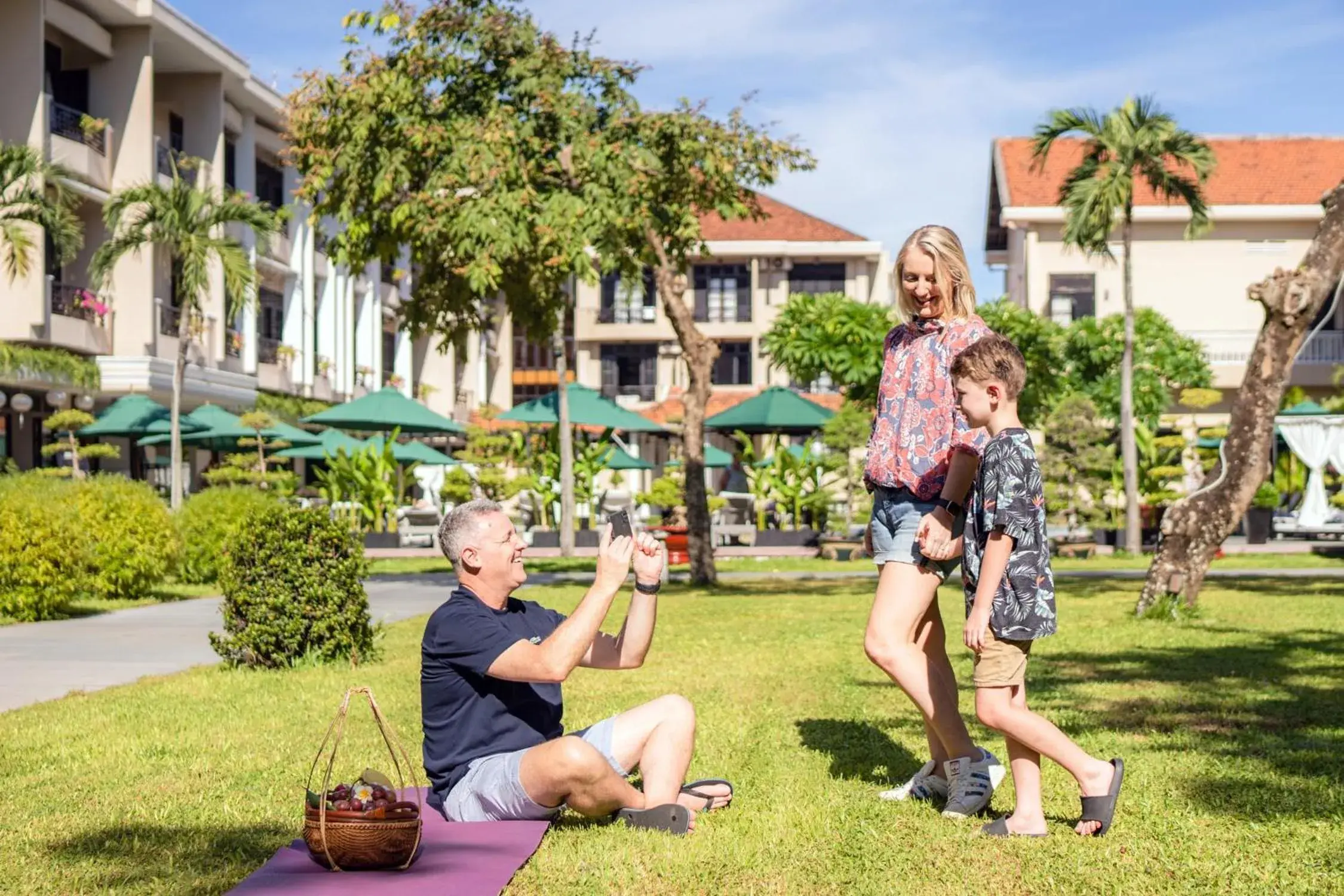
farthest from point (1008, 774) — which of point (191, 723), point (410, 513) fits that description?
point (410, 513)

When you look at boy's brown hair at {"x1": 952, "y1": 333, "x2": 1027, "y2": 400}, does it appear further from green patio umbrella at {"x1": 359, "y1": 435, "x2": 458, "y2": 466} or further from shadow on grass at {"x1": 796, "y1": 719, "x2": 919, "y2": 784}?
green patio umbrella at {"x1": 359, "y1": 435, "x2": 458, "y2": 466}

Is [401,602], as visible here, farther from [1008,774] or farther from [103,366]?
[103,366]

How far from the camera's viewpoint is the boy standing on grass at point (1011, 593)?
5176 mm

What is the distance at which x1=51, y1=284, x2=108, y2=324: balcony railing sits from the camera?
30031 millimetres

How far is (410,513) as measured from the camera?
29.6 metres

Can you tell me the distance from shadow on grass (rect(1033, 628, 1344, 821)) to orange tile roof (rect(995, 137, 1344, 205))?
33.9 m

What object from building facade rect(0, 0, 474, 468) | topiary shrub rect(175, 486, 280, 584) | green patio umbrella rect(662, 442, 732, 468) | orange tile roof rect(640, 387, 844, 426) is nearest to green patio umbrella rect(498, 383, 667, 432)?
building facade rect(0, 0, 474, 468)

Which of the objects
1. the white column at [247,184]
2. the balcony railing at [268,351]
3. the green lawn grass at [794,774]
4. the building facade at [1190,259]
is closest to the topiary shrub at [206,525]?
the green lawn grass at [794,774]

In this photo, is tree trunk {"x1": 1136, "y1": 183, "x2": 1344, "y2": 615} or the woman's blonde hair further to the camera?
tree trunk {"x1": 1136, "y1": 183, "x2": 1344, "y2": 615}

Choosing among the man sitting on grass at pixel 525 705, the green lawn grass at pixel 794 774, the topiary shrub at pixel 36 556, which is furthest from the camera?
the topiary shrub at pixel 36 556

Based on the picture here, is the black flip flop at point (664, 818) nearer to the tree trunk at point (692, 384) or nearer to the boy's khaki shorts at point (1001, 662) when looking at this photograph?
the boy's khaki shorts at point (1001, 662)

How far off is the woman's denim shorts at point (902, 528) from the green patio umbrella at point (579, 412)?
21216 mm

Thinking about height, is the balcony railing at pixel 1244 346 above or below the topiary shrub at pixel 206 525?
above

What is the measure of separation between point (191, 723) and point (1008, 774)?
4002 mm
